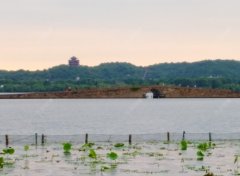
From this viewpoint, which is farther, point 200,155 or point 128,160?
point 200,155

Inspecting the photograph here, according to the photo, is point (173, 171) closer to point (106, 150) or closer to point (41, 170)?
point (41, 170)

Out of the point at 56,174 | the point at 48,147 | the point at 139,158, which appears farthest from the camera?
the point at 48,147

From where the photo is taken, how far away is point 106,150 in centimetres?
7456

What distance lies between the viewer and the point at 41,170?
181ft

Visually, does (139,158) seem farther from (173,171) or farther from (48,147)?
(48,147)

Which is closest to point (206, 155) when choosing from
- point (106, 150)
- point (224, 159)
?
point (224, 159)

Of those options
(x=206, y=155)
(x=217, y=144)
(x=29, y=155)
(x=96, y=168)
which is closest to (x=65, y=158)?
(x=29, y=155)

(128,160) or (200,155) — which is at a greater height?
(200,155)

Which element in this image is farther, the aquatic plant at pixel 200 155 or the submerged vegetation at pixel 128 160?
the aquatic plant at pixel 200 155

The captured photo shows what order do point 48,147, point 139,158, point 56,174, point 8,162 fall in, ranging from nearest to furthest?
point 56,174
point 8,162
point 139,158
point 48,147

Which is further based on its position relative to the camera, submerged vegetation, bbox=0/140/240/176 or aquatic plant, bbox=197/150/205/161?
aquatic plant, bbox=197/150/205/161

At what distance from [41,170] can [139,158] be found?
13077 millimetres

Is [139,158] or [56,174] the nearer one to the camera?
[56,174]

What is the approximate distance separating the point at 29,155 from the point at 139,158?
1239 centimetres
